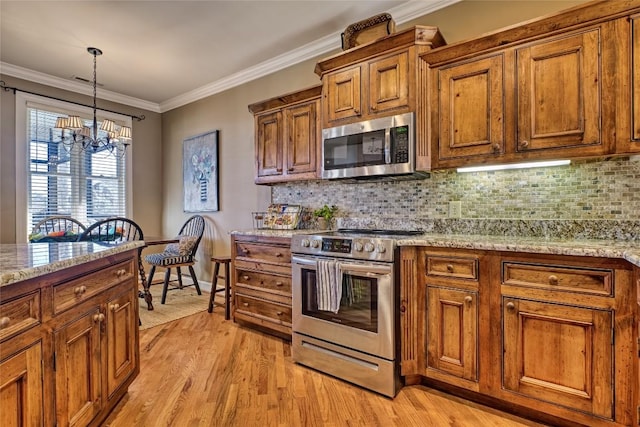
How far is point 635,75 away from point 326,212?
216 cm

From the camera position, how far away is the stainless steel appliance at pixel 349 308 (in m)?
2.01

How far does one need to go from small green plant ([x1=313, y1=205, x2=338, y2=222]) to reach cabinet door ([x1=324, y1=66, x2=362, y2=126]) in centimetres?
80

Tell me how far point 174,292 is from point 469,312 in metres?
3.68

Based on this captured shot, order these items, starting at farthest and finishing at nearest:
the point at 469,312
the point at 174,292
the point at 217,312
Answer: the point at 174,292 < the point at 217,312 < the point at 469,312

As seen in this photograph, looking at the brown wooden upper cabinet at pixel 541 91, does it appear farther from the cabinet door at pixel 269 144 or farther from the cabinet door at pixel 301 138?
the cabinet door at pixel 269 144

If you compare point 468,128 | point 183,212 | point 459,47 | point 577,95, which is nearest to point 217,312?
point 183,212

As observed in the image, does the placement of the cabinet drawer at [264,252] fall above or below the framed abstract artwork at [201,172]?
below

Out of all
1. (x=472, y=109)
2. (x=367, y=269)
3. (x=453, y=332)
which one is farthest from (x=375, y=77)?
(x=453, y=332)

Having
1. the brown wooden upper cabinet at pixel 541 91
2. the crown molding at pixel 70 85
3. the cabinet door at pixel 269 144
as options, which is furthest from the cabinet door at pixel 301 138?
the crown molding at pixel 70 85

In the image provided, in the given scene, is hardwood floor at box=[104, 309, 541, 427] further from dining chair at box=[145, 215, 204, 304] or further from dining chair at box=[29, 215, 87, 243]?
dining chair at box=[29, 215, 87, 243]

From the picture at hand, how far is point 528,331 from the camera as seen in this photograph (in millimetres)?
1708

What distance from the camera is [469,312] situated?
1870mm

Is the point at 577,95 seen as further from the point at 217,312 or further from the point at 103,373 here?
the point at 217,312

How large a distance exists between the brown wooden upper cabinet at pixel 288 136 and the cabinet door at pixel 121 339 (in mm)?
1662
